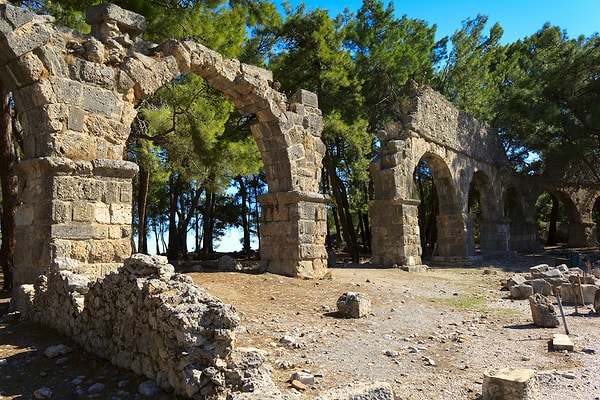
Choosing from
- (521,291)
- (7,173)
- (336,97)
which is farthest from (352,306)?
(336,97)

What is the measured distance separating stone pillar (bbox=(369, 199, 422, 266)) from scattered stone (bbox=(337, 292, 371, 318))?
678 centimetres

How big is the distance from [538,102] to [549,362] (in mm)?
15887

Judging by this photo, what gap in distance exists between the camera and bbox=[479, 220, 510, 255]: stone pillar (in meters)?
19.1

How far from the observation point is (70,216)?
5844 millimetres

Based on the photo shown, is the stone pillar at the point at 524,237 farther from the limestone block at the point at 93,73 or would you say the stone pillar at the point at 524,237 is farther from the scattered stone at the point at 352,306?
the limestone block at the point at 93,73

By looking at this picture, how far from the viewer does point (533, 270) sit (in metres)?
11.1

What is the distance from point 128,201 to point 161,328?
3683mm

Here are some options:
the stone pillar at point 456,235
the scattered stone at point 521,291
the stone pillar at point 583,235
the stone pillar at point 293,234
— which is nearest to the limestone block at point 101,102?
the stone pillar at point 293,234

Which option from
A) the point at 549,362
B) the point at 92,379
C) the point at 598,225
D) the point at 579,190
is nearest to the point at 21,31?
the point at 92,379

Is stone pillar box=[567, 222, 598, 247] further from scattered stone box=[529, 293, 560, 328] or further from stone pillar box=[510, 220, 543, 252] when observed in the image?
scattered stone box=[529, 293, 560, 328]

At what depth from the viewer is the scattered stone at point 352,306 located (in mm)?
5918

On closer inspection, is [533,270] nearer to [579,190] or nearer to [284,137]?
[284,137]

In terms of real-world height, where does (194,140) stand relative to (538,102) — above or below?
below

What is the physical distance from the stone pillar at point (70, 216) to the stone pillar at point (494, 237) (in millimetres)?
16232
